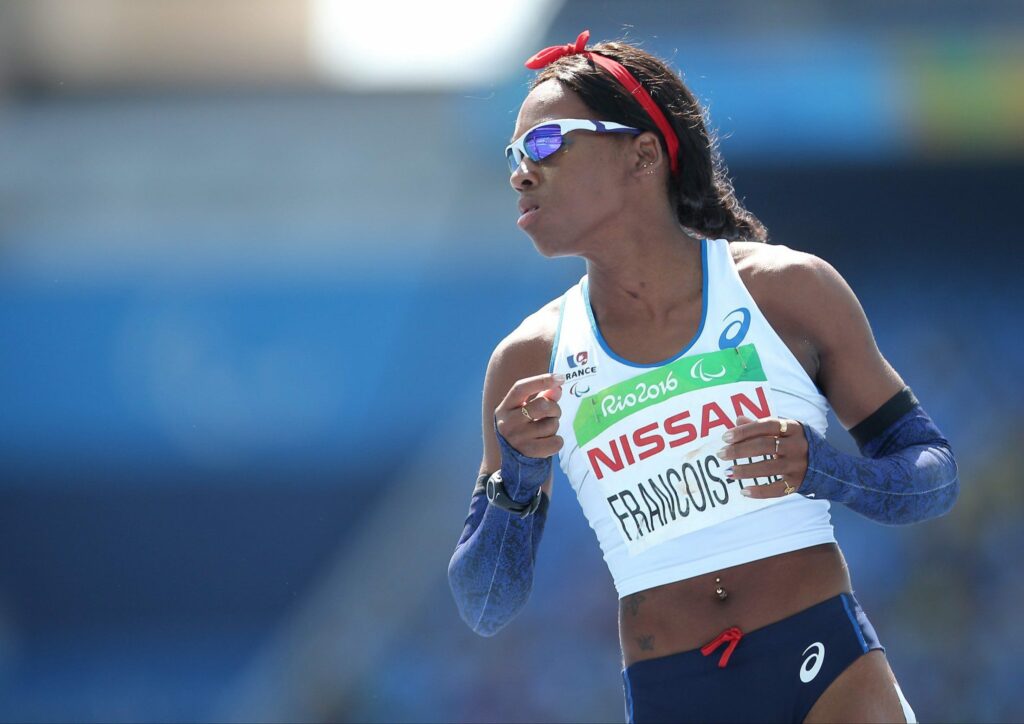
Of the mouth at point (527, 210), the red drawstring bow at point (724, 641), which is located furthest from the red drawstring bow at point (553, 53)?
the red drawstring bow at point (724, 641)

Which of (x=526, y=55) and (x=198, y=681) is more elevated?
(x=526, y=55)

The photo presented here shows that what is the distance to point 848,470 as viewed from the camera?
2.18 m

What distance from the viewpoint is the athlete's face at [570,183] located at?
2.58m

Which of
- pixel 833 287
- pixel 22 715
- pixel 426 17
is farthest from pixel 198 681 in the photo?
pixel 833 287

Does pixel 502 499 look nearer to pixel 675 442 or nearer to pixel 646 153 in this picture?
pixel 675 442

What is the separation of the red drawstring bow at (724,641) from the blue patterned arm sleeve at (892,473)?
0.31 meters

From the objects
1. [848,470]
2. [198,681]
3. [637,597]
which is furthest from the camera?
[198,681]

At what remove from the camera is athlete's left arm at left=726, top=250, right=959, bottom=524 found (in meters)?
2.28

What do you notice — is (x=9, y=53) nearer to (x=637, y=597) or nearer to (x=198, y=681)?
(x=198, y=681)

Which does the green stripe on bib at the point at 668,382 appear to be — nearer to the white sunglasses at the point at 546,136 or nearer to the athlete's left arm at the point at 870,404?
the athlete's left arm at the point at 870,404

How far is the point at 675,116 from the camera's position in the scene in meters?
2.70

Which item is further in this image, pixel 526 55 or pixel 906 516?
pixel 526 55

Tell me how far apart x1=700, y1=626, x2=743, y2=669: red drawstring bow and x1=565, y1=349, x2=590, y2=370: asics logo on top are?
608 mm

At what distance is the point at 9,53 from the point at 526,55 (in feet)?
8.75
